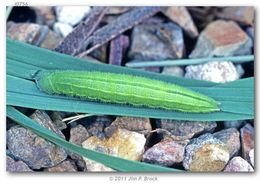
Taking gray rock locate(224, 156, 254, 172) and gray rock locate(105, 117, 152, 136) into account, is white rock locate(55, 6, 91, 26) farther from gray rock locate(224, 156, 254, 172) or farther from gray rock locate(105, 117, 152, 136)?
gray rock locate(224, 156, 254, 172)

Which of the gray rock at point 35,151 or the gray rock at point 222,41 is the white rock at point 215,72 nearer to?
the gray rock at point 222,41

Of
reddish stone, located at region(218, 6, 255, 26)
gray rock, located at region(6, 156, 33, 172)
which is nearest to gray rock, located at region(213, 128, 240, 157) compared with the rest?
reddish stone, located at region(218, 6, 255, 26)

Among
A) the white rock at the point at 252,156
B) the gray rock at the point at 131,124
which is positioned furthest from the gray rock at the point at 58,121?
the white rock at the point at 252,156

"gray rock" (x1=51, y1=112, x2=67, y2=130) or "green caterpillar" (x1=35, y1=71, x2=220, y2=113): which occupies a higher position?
"green caterpillar" (x1=35, y1=71, x2=220, y2=113)

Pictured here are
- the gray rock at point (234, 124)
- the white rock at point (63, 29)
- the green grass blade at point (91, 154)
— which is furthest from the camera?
the white rock at point (63, 29)

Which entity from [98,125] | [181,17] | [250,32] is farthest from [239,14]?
[98,125]
